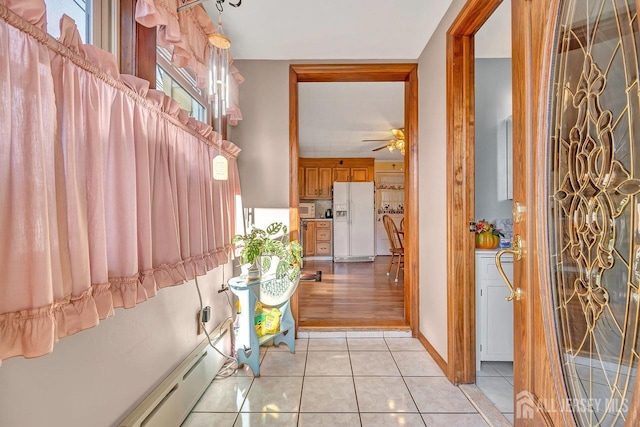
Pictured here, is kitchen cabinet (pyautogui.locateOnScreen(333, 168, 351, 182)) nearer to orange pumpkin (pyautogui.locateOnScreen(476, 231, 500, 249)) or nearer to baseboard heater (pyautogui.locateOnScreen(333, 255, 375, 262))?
Result: baseboard heater (pyautogui.locateOnScreen(333, 255, 375, 262))

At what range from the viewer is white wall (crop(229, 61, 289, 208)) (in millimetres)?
2512

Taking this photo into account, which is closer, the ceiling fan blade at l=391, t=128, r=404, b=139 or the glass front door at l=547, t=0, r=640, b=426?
the glass front door at l=547, t=0, r=640, b=426

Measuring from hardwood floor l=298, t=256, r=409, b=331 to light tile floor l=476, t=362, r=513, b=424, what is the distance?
0.70 m

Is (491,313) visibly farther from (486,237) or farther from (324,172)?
(324,172)

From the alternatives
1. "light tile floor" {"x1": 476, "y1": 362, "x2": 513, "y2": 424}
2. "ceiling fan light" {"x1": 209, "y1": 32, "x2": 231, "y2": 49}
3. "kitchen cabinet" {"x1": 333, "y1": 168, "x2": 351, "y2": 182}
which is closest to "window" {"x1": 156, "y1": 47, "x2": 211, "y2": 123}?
"ceiling fan light" {"x1": 209, "y1": 32, "x2": 231, "y2": 49}

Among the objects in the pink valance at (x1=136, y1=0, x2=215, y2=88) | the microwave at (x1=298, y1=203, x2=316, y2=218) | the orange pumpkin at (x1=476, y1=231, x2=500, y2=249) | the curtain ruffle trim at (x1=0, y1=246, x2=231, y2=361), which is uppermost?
the pink valance at (x1=136, y1=0, x2=215, y2=88)

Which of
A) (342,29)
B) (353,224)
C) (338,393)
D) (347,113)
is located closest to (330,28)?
(342,29)

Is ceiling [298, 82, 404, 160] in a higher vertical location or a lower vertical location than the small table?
higher

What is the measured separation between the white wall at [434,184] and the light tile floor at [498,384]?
0.28 m

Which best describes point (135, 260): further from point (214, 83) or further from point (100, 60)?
point (214, 83)

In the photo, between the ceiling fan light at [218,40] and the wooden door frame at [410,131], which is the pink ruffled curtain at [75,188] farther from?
the wooden door frame at [410,131]

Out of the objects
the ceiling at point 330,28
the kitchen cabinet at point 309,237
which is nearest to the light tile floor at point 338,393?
the ceiling at point 330,28

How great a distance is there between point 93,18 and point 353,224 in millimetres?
5717

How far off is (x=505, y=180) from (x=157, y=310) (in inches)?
100
